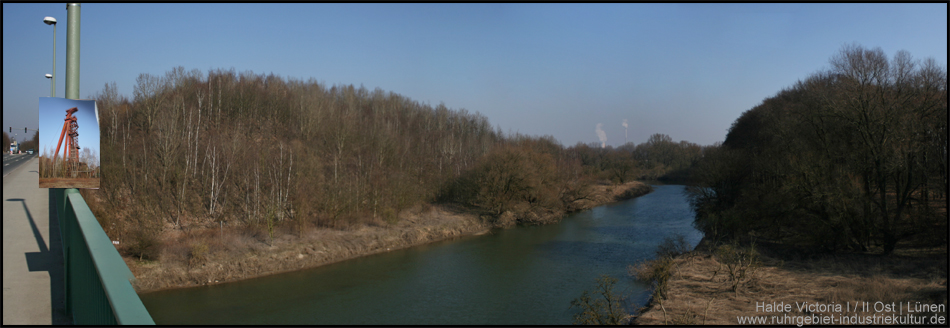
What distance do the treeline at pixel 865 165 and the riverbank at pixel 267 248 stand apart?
1553cm

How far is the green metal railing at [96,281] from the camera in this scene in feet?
7.53

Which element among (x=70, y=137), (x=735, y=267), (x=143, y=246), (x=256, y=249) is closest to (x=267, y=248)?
(x=256, y=249)

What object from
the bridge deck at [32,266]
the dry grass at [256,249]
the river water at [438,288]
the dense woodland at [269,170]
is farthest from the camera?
the dense woodland at [269,170]

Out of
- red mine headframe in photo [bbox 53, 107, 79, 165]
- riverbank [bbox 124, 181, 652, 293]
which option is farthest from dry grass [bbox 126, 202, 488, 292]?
red mine headframe in photo [bbox 53, 107, 79, 165]

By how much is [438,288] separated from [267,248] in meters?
7.70

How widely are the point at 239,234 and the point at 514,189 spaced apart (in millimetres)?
16259

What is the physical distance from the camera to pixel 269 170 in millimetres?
23562

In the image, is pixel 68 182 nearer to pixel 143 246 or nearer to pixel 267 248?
pixel 143 246

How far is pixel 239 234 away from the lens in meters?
20.5

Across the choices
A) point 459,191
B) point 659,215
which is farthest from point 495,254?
point 659,215

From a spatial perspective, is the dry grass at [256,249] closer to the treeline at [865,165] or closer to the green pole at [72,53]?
the green pole at [72,53]

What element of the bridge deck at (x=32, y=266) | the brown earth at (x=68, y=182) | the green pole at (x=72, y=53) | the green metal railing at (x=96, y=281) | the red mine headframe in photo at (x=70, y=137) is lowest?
the bridge deck at (x=32, y=266)

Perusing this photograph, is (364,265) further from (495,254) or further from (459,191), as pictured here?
(459,191)

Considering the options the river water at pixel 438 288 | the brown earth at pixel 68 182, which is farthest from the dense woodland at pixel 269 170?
the brown earth at pixel 68 182
